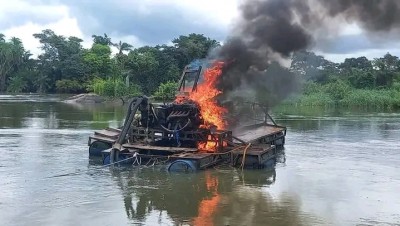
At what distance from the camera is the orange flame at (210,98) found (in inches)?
655

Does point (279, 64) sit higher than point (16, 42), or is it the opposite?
point (16, 42)

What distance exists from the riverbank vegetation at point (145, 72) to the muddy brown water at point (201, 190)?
17.9m

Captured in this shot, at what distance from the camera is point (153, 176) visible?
14141mm

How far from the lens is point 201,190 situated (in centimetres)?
1260

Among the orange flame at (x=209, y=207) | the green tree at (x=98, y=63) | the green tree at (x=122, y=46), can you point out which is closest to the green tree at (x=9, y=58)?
the green tree at (x=98, y=63)

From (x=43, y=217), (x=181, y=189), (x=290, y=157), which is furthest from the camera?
(x=290, y=157)

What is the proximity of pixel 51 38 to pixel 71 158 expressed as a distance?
264 feet

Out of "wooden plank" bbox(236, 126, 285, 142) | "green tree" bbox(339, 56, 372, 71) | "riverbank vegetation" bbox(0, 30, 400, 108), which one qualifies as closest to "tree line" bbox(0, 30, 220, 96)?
"riverbank vegetation" bbox(0, 30, 400, 108)

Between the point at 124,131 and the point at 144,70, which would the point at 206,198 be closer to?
the point at 124,131

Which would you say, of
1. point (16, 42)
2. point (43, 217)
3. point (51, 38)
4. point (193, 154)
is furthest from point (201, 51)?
point (43, 217)

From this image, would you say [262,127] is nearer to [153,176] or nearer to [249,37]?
[249,37]

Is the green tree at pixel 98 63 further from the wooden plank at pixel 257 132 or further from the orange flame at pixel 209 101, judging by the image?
the orange flame at pixel 209 101

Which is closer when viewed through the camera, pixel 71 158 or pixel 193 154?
pixel 193 154

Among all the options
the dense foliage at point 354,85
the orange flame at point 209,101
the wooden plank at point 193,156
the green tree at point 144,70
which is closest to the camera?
the wooden plank at point 193,156
